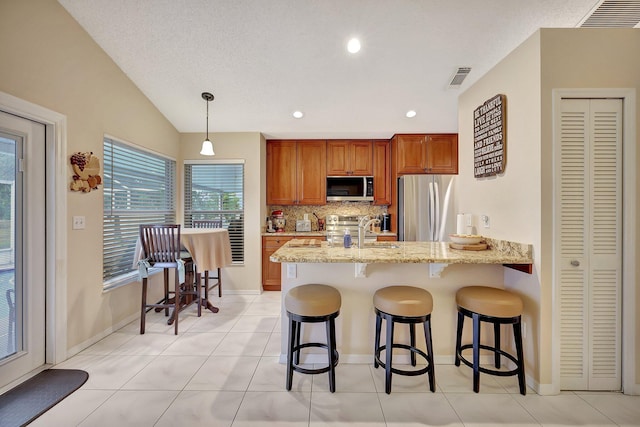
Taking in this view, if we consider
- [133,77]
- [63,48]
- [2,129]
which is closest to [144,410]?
[2,129]

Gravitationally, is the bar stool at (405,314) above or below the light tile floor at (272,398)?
above

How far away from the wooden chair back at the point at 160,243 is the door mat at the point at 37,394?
1.08 meters

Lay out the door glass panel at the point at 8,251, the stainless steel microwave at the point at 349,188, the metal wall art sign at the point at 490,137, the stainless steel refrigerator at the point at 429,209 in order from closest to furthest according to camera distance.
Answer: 1. the door glass panel at the point at 8,251
2. the metal wall art sign at the point at 490,137
3. the stainless steel refrigerator at the point at 429,209
4. the stainless steel microwave at the point at 349,188

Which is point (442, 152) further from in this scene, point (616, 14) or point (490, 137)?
point (616, 14)

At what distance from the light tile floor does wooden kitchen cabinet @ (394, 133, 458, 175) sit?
112 inches

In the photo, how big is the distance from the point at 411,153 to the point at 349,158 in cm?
97

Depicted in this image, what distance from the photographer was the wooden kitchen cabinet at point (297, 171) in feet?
14.2

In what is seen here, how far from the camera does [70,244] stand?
90.0 inches

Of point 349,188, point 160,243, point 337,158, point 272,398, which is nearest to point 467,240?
point 272,398

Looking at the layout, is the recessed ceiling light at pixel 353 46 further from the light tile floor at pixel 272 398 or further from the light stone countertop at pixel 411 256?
the light tile floor at pixel 272 398

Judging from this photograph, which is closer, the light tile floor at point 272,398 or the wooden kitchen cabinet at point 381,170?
the light tile floor at point 272,398

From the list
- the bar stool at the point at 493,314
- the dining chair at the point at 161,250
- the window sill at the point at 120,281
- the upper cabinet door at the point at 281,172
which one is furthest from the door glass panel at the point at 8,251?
the bar stool at the point at 493,314

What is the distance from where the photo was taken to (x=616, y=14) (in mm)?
2033

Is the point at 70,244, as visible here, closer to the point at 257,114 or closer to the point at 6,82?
the point at 6,82
